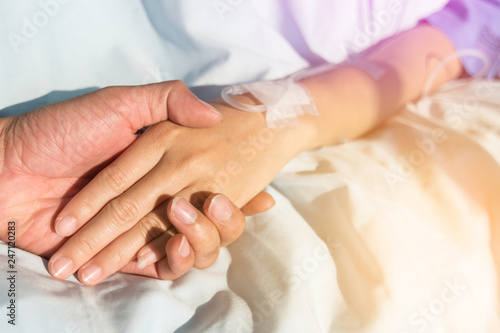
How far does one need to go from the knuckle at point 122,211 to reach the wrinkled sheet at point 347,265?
0.10 metres

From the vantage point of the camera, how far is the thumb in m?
0.84

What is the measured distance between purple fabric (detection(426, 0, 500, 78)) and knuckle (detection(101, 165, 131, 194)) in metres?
0.97

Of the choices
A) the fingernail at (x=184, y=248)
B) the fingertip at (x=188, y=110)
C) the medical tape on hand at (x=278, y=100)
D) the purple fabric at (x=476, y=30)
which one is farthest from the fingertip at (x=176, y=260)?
the purple fabric at (x=476, y=30)

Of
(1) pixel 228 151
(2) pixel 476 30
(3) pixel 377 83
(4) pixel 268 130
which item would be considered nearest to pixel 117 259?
(1) pixel 228 151

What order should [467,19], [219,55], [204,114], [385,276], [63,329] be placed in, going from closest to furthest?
1. [63,329]
2. [385,276]
3. [204,114]
4. [219,55]
5. [467,19]

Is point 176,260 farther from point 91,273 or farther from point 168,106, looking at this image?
point 168,106

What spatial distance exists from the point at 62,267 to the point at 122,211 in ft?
0.45

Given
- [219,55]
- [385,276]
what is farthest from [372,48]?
[385,276]

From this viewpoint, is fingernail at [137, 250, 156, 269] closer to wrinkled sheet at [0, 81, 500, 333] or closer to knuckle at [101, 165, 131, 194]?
wrinkled sheet at [0, 81, 500, 333]

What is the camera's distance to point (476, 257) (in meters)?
0.80

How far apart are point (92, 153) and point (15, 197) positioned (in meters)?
0.16

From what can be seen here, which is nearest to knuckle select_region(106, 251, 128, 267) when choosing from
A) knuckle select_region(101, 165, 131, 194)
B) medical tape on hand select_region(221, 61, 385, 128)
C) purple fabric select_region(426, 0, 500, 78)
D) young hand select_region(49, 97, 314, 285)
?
young hand select_region(49, 97, 314, 285)

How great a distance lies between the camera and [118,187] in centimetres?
83

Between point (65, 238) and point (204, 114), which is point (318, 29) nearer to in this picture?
point (204, 114)
